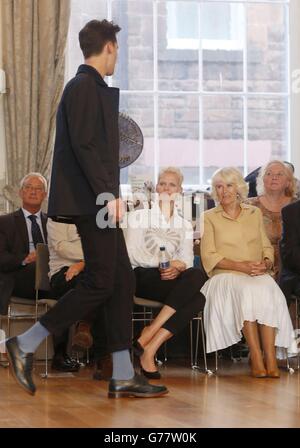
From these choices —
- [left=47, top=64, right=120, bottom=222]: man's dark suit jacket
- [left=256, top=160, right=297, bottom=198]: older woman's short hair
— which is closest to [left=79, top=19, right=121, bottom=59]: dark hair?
[left=47, top=64, right=120, bottom=222]: man's dark suit jacket

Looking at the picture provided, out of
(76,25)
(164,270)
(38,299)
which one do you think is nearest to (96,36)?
(164,270)

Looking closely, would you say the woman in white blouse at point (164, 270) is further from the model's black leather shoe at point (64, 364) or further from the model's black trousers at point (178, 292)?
the model's black leather shoe at point (64, 364)

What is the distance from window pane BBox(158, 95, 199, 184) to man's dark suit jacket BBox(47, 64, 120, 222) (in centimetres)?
392

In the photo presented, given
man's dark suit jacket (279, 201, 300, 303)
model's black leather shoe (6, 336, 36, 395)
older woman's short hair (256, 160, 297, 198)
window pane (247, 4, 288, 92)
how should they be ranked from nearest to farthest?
model's black leather shoe (6, 336, 36, 395), man's dark suit jacket (279, 201, 300, 303), older woman's short hair (256, 160, 297, 198), window pane (247, 4, 288, 92)

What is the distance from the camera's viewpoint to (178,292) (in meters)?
5.26

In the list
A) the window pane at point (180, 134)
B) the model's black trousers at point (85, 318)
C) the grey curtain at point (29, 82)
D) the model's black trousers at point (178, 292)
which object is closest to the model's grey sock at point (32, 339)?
the model's black trousers at point (85, 318)

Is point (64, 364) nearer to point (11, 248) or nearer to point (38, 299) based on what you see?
point (38, 299)

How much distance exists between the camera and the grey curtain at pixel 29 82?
7.41 meters

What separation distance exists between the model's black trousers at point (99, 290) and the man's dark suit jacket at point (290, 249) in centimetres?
180

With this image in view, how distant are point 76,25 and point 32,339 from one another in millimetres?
4303

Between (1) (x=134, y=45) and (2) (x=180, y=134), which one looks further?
(2) (x=180, y=134)

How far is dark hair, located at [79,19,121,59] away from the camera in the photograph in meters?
4.13

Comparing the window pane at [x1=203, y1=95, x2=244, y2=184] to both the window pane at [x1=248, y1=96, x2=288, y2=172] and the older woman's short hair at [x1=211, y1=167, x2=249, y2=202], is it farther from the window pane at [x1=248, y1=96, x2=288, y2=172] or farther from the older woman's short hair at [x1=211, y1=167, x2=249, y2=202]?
the older woman's short hair at [x1=211, y1=167, x2=249, y2=202]
